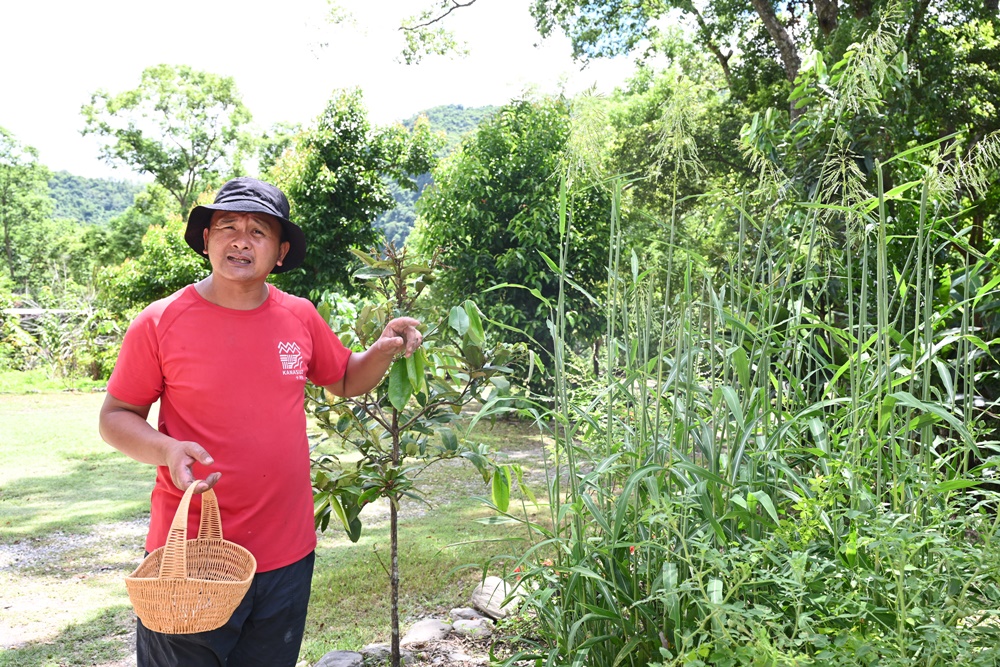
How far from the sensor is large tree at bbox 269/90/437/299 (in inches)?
312

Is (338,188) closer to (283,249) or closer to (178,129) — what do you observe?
(283,249)

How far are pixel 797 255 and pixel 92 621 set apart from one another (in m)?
2.88

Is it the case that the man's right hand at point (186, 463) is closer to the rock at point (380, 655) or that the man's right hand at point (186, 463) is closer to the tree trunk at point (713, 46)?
the rock at point (380, 655)

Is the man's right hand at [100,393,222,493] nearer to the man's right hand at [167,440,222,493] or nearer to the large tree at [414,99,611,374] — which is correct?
the man's right hand at [167,440,222,493]

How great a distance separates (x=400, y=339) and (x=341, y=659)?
3.68ft

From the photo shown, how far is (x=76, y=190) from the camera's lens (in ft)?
150

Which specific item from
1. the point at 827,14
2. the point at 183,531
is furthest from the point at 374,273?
the point at 827,14

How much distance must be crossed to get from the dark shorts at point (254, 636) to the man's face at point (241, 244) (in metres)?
0.64

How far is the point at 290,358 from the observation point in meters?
1.69

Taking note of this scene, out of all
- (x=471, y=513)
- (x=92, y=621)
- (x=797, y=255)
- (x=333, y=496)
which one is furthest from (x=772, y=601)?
(x=471, y=513)

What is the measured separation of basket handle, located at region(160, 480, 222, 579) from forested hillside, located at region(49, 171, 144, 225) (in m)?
46.3

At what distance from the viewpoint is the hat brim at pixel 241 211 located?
1601mm

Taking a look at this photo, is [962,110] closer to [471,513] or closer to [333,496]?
[471,513]

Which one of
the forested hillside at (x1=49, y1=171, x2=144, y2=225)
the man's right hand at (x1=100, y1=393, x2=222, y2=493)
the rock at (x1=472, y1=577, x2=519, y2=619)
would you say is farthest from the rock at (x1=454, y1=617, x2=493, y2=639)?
the forested hillside at (x1=49, y1=171, x2=144, y2=225)
